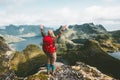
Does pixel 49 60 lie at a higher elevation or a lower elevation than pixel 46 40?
lower

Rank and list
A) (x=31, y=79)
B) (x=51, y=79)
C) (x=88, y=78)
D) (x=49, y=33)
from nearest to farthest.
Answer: (x=49, y=33) < (x=51, y=79) < (x=31, y=79) < (x=88, y=78)

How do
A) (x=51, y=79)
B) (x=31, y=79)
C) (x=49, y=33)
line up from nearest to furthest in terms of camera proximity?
1. (x=49, y=33)
2. (x=51, y=79)
3. (x=31, y=79)

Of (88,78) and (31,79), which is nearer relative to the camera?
(31,79)

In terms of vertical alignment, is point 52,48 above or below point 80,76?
above

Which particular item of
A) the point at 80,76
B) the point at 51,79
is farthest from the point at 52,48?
the point at 80,76

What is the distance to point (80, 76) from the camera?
71125 millimetres

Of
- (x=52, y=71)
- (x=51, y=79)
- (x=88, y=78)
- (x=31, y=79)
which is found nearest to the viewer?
(x=52, y=71)

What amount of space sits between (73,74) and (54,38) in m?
42.5

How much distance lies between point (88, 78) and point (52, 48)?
193ft

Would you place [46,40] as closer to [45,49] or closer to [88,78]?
Result: [45,49]

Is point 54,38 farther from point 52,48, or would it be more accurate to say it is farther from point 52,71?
point 52,71

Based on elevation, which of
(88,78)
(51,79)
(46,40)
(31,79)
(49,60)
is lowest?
(88,78)

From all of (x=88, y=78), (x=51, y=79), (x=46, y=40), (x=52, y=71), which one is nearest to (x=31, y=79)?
(x=51, y=79)

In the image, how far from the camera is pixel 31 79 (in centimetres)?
5625
